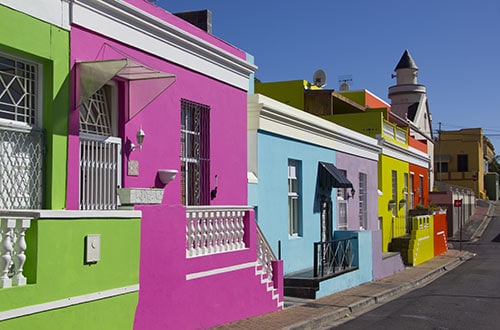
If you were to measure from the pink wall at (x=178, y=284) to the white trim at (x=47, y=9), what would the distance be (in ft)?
8.48

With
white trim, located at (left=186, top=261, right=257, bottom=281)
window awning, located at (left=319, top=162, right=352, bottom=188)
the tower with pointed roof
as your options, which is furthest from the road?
the tower with pointed roof

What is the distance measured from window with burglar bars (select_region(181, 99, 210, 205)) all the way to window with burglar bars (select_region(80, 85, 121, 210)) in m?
2.15

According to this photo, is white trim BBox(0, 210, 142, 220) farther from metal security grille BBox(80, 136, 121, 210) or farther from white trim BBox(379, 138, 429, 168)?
white trim BBox(379, 138, 429, 168)

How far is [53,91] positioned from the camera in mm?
7652

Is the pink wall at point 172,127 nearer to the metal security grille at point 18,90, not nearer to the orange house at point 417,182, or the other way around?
the metal security grille at point 18,90

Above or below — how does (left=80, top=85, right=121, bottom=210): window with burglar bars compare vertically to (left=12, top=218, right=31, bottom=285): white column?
above

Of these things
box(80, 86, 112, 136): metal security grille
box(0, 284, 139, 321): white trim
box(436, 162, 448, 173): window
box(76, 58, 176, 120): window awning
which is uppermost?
A: box(436, 162, 448, 173): window

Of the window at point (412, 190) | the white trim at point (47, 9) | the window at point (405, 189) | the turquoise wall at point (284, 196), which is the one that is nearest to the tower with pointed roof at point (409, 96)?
the window at point (412, 190)

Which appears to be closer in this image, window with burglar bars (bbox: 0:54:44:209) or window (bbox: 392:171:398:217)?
window with burglar bars (bbox: 0:54:44:209)

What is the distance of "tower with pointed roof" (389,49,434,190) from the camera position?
5057 cm

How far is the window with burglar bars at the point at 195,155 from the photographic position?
1110 centimetres

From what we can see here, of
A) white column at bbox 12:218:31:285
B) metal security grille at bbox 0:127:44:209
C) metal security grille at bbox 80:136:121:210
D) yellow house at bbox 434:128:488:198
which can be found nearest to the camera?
white column at bbox 12:218:31:285

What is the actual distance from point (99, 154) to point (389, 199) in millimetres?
19847

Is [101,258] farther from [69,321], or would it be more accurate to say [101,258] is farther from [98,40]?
[98,40]
